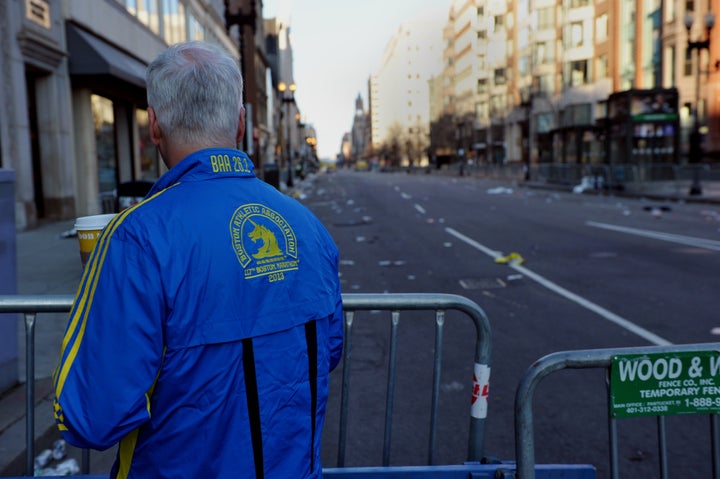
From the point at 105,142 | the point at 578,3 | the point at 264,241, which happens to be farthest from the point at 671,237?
the point at 578,3

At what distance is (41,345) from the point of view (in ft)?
19.4

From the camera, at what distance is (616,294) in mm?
8469

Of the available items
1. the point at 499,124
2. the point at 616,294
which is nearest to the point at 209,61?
the point at 616,294

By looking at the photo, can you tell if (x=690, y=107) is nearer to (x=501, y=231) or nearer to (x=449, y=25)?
(x=501, y=231)

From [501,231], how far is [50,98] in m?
12.5

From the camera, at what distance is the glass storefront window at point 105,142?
2203 cm

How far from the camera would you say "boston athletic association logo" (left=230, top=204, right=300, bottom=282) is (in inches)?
66.1

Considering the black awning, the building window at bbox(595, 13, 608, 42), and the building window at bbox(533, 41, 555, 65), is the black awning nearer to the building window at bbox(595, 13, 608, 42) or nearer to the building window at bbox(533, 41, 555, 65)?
the building window at bbox(595, 13, 608, 42)

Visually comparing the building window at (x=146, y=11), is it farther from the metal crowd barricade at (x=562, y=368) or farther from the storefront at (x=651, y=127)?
the metal crowd barricade at (x=562, y=368)

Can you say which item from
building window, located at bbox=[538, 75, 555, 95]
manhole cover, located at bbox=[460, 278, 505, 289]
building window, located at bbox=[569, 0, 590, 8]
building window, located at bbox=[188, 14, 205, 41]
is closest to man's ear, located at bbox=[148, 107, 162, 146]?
manhole cover, located at bbox=[460, 278, 505, 289]

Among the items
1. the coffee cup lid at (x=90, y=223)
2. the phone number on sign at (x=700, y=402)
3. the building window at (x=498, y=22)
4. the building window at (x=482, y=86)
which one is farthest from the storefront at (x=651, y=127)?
the building window at (x=482, y=86)

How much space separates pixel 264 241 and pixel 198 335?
0.30 m

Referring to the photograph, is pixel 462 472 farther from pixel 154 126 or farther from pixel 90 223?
pixel 154 126

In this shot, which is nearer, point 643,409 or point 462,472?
point 643,409
